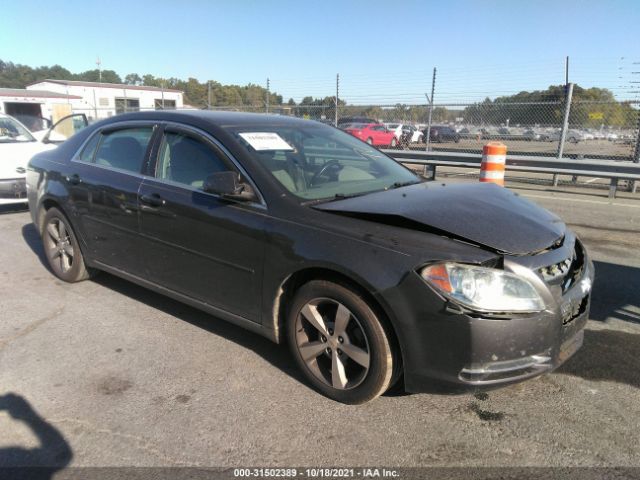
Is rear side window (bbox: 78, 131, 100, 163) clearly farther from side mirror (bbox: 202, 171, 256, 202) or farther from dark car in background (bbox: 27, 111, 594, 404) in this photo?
side mirror (bbox: 202, 171, 256, 202)

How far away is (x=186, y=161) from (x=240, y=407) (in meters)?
1.76

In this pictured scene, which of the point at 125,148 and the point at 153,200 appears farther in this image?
the point at 125,148

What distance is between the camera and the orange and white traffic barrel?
23.7 ft

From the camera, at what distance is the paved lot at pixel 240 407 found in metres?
2.42

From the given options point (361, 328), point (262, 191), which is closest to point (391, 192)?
point (262, 191)

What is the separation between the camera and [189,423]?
8.73 feet

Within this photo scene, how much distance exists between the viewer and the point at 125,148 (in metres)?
4.08

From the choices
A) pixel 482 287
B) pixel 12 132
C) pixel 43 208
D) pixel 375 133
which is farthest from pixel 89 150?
pixel 375 133

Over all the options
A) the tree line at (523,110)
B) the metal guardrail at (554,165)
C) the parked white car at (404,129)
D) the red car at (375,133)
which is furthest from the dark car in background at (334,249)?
the red car at (375,133)

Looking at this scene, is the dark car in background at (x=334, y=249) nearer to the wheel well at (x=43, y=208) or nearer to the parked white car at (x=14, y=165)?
the wheel well at (x=43, y=208)

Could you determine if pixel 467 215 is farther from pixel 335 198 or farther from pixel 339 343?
pixel 339 343

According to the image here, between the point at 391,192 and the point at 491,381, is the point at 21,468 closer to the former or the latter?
the point at 491,381

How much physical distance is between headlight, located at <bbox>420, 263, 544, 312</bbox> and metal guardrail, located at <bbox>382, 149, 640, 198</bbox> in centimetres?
754

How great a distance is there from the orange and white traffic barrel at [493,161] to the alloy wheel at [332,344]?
17.4ft
